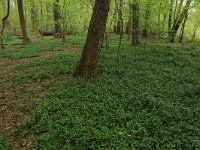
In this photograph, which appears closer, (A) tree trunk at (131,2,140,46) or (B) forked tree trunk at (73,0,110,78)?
(B) forked tree trunk at (73,0,110,78)

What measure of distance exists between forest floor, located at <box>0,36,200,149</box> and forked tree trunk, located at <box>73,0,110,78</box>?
0.55m

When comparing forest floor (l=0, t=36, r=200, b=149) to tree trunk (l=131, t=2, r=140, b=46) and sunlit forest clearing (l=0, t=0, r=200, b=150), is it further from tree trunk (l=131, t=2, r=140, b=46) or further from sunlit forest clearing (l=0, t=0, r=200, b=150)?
tree trunk (l=131, t=2, r=140, b=46)

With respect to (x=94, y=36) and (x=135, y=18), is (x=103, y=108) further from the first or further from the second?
(x=135, y=18)

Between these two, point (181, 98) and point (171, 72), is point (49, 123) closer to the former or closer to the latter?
point (181, 98)

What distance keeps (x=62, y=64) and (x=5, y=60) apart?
448 centimetres

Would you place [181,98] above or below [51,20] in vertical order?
below

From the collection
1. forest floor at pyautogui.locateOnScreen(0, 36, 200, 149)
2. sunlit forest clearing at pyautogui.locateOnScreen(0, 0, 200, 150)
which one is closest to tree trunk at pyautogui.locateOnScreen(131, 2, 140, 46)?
sunlit forest clearing at pyautogui.locateOnScreen(0, 0, 200, 150)

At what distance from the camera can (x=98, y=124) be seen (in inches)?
196

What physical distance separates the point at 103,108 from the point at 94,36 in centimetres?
296

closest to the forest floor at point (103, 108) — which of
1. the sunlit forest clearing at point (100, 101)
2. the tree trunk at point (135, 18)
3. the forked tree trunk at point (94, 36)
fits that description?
the sunlit forest clearing at point (100, 101)

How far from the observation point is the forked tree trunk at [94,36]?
710cm

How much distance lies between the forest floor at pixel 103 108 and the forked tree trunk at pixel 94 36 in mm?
546

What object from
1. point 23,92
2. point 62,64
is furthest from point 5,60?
point 23,92

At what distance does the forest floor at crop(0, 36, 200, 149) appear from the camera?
456cm
